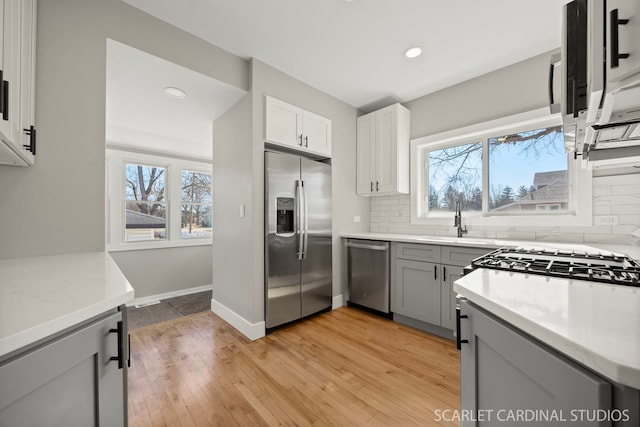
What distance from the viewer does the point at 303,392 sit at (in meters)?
1.71

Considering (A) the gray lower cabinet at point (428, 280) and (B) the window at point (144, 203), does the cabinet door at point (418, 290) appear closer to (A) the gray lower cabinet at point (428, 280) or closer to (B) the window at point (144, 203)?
(A) the gray lower cabinet at point (428, 280)

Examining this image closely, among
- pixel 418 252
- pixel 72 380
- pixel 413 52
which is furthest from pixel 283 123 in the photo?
pixel 72 380

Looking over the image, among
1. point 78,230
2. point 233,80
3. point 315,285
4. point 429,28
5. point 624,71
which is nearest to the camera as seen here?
point 624,71

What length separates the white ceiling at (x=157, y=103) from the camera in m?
2.13

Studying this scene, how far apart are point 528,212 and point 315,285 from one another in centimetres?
236

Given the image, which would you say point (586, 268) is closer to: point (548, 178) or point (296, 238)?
point (548, 178)

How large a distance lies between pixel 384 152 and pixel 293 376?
8.80 feet

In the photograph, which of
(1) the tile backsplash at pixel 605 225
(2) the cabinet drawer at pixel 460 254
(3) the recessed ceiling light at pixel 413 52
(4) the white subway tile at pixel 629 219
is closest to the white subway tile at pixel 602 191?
(1) the tile backsplash at pixel 605 225

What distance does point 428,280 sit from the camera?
2.56m

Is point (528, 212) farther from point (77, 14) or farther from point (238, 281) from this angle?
point (77, 14)

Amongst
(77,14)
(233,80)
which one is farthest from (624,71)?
A: (77,14)

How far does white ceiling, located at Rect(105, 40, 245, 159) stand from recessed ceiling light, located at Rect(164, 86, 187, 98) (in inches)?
1.7

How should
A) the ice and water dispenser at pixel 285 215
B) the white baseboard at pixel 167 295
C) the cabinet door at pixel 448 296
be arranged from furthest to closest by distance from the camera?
the white baseboard at pixel 167 295, the ice and water dispenser at pixel 285 215, the cabinet door at pixel 448 296

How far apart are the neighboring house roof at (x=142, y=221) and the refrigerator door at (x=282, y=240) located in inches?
102
